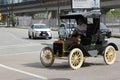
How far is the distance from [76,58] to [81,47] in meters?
0.51

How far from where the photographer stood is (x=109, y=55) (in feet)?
50.2

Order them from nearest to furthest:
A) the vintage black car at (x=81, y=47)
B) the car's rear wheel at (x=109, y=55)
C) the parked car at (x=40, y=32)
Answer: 1. the vintage black car at (x=81, y=47)
2. the car's rear wheel at (x=109, y=55)
3. the parked car at (x=40, y=32)

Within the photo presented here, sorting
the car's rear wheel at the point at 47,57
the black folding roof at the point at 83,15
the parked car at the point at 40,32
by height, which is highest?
the black folding roof at the point at 83,15

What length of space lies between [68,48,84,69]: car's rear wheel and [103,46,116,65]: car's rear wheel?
1359 mm

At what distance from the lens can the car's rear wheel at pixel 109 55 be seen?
15.2 metres

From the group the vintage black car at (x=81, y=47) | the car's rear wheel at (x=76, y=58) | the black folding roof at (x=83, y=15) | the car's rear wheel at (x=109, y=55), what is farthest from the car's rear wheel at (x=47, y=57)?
the car's rear wheel at (x=109, y=55)

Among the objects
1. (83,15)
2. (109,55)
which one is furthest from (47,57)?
(109,55)

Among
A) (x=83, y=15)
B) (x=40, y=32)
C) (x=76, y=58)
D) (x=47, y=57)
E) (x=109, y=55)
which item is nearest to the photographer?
(x=76, y=58)

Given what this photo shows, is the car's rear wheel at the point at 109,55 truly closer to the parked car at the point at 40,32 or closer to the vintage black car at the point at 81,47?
the vintage black car at the point at 81,47

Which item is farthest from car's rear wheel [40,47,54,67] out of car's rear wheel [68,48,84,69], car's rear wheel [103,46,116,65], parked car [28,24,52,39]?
parked car [28,24,52,39]

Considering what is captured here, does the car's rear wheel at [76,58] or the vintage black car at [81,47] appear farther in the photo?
the vintage black car at [81,47]

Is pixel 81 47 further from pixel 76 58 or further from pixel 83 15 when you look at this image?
pixel 83 15

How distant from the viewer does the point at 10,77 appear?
12367mm

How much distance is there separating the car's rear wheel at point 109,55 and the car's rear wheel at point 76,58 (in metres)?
1.36
